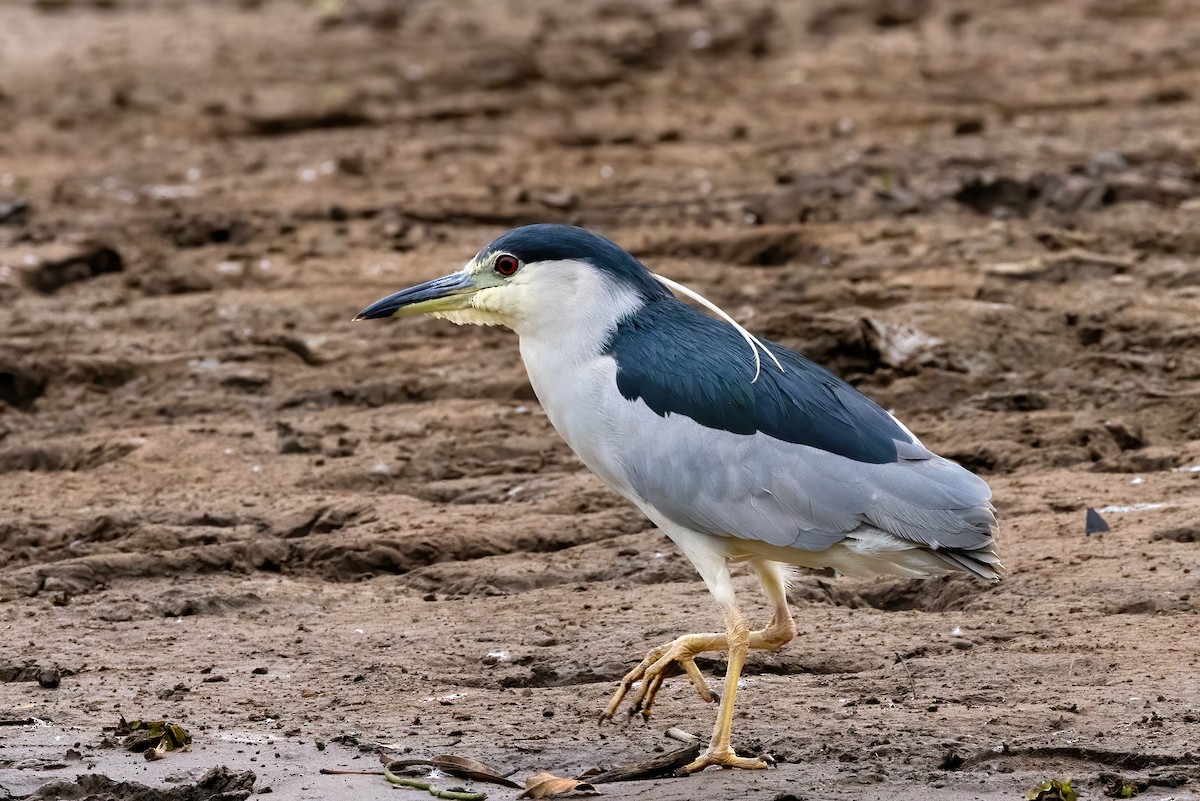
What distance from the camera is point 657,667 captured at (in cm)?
492

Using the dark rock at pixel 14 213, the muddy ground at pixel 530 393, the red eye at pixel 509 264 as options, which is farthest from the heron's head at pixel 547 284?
the dark rock at pixel 14 213

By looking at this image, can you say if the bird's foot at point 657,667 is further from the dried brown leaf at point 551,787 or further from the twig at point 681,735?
the dried brown leaf at point 551,787

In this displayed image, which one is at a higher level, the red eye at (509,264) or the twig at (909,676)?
the red eye at (509,264)

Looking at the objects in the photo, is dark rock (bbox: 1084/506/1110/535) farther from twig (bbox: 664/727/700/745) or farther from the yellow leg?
twig (bbox: 664/727/700/745)

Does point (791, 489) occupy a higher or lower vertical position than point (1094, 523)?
higher

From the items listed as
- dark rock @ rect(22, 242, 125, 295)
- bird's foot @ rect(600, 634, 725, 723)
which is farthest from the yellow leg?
dark rock @ rect(22, 242, 125, 295)

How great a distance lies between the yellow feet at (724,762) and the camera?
4.65 m

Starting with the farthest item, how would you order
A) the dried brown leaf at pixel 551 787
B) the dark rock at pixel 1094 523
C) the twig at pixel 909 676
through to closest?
1. the dark rock at pixel 1094 523
2. the twig at pixel 909 676
3. the dried brown leaf at pixel 551 787

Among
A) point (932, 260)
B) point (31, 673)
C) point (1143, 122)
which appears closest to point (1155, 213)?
point (932, 260)

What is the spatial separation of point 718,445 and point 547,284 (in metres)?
0.70

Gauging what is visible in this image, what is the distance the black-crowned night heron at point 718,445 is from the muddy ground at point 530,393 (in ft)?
1.33

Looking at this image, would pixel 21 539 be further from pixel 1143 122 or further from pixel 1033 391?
pixel 1143 122

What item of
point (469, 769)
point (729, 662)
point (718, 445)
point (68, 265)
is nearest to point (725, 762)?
point (729, 662)

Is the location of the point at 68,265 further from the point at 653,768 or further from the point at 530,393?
the point at 653,768
